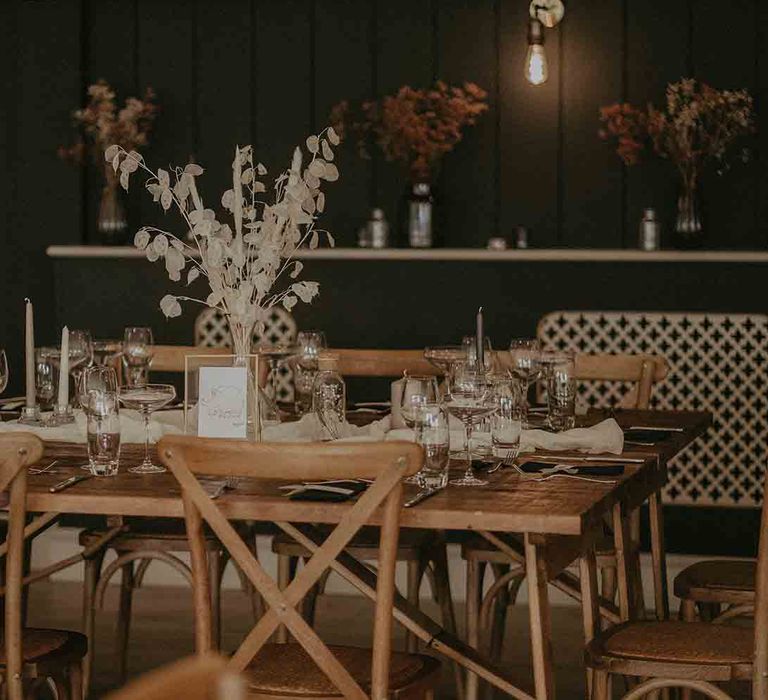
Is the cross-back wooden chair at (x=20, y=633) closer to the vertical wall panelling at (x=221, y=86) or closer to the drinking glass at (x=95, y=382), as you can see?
the drinking glass at (x=95, y=382)

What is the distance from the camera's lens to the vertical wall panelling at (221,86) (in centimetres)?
628

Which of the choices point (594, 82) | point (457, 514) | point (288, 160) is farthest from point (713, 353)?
point (457, 514)

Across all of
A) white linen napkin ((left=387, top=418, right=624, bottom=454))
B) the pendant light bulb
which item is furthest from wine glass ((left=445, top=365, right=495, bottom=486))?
the pendant light bulb

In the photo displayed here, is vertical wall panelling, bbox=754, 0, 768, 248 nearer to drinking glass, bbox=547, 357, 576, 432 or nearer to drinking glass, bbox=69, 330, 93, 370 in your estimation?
drinking glass, bbox=547, 357, 576, 432

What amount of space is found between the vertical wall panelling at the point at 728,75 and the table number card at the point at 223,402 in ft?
10.1

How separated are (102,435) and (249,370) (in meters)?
0.42

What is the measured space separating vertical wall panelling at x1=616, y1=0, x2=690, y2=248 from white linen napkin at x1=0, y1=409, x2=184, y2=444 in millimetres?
2855

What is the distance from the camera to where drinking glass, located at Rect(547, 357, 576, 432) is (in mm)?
3723

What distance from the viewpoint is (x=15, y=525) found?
9.15 ft

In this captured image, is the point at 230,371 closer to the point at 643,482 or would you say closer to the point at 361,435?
the point at 361,435

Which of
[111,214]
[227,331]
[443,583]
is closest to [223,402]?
[443,583]

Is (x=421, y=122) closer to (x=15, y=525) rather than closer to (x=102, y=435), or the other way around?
(x=102, y=435)

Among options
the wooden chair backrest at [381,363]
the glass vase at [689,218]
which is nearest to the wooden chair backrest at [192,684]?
the wooden chair backrest at [381,363]

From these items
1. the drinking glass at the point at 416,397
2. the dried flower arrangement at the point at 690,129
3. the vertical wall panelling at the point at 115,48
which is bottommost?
the drinking glass at the point at 416,397
